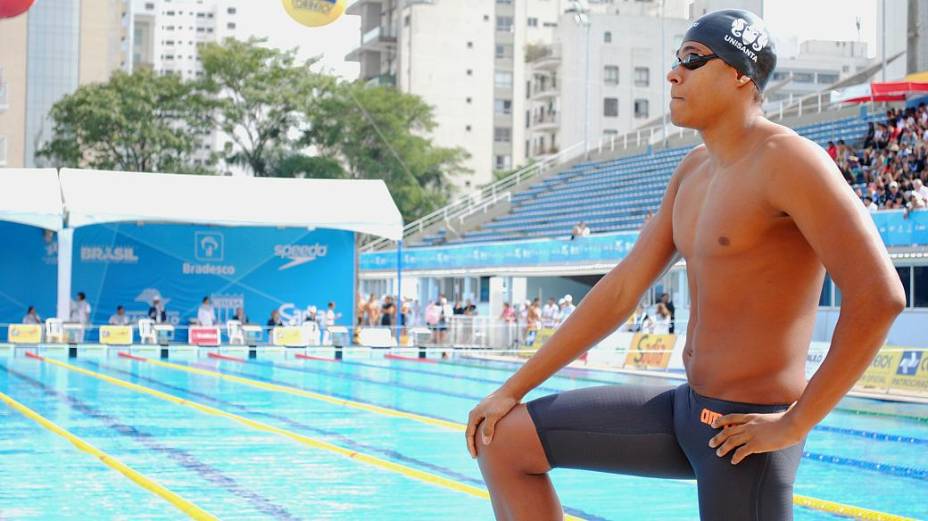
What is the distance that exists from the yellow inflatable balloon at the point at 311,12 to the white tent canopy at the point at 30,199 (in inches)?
464

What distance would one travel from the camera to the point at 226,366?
23.3m

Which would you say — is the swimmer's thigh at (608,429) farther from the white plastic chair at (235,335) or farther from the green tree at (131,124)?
the green tree at (131,124)

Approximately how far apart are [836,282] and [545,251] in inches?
1231

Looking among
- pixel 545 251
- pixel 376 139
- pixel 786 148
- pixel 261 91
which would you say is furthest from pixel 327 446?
pixel 376 139

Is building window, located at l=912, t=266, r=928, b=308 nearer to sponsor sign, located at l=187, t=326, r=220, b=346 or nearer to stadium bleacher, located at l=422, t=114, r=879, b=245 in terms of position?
stadium bleacher, located at l=422, t=114, r=879, b=245

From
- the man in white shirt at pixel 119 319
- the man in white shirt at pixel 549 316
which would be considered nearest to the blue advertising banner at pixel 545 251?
the man in white shirt at pixel 549 316

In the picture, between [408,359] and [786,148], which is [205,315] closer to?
[408,359]

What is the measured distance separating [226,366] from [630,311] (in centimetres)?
2094

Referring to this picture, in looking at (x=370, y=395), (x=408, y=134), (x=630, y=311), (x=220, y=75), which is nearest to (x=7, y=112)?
(x=220, y=75)

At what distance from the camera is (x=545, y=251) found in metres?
33.8

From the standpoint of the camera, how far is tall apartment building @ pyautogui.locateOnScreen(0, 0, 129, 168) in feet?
227

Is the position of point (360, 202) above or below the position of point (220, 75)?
below

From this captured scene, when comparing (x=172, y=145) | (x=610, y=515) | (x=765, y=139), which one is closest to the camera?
(x=765, y=139)

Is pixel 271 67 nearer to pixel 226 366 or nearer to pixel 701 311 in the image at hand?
pixel 226 366
